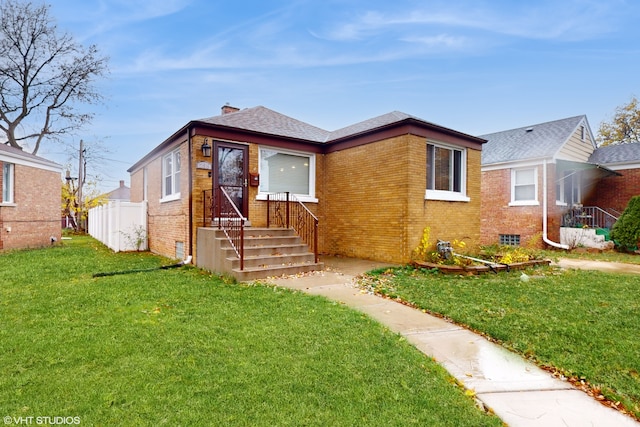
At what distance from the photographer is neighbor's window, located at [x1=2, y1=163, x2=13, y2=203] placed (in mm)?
11848

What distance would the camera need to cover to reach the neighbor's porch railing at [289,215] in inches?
371

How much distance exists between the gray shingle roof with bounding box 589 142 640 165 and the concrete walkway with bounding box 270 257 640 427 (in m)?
16.5

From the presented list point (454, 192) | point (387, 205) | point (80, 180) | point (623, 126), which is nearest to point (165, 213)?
point (387, 205)

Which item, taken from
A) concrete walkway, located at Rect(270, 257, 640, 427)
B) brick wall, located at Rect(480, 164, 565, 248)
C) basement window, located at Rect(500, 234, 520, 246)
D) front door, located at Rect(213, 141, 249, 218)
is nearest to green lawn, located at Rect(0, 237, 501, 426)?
concrete walkway, located at Rect(270, 257, 640, 427)

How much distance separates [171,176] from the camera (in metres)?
10.3

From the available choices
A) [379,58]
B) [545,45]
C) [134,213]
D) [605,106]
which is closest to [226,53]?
[379,58]

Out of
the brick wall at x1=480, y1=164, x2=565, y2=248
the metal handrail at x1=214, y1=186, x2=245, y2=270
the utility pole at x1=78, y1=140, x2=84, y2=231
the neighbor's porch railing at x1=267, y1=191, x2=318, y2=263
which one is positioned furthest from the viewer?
the utility pole at x1=78, y1=140, x2=84, y2=231

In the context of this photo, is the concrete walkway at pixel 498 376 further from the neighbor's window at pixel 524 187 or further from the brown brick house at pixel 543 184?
the neighbor's window at pixel 524 187

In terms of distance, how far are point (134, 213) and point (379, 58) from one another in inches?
438

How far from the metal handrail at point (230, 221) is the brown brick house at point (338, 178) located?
1.13 ft

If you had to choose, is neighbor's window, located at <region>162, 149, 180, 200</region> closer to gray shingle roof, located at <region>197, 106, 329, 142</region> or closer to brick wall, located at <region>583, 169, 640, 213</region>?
gray shingle roof, located at <region>197, 106, 329, 142</region>

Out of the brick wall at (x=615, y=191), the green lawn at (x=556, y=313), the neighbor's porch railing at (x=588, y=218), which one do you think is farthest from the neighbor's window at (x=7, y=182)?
the brick wall at (x=615, y=191)

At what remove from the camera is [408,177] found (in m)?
8.17

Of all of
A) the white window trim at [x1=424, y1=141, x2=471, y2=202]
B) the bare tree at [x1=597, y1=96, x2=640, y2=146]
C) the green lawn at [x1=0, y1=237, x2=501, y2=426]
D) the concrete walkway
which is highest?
the bare tree at [x1=597, y1=96, x2=640, y2=146]
